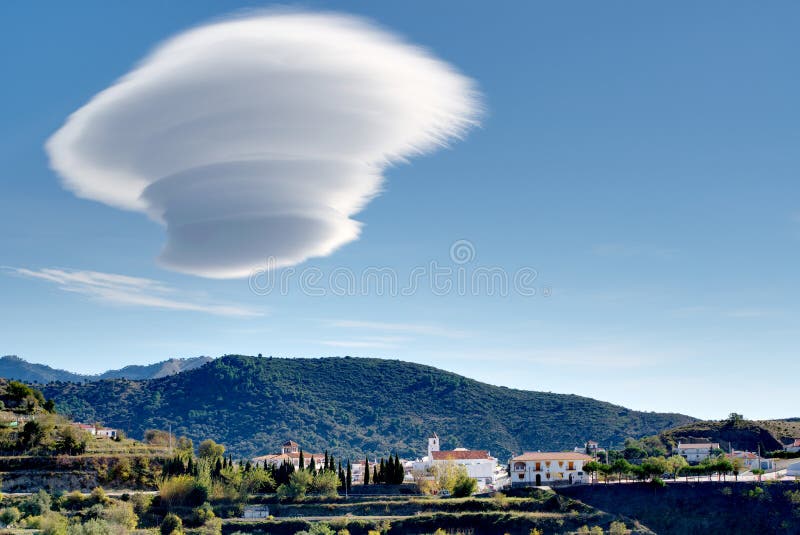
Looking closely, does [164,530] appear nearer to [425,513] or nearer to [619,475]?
[425,513]

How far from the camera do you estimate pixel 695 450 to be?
137 meters

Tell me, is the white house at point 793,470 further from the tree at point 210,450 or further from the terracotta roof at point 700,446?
the tree at point 210,450

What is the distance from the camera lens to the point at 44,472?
310 ft

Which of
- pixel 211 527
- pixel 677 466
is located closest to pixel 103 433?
pixel 211 527

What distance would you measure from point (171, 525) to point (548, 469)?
48673 mm

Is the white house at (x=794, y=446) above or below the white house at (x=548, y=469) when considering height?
above

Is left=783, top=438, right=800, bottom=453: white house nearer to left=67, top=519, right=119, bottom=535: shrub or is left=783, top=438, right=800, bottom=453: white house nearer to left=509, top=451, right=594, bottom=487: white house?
left=509, top=451, right=594, bottom=487: white house

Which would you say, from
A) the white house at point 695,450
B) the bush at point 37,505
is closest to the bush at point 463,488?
the bush at point 37,505

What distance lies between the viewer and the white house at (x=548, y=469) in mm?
107250

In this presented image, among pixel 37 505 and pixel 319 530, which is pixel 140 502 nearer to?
pixel 37 505

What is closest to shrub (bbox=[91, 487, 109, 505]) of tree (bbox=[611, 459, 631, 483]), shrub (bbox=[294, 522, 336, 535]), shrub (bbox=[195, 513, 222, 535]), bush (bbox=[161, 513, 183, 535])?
bush (bbox=[161, 513, 183, 535])

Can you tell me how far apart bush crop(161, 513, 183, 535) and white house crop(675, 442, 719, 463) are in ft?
276

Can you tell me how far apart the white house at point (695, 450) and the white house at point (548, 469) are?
3396 cm

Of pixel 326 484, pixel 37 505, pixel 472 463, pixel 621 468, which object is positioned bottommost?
pixel 37 505
